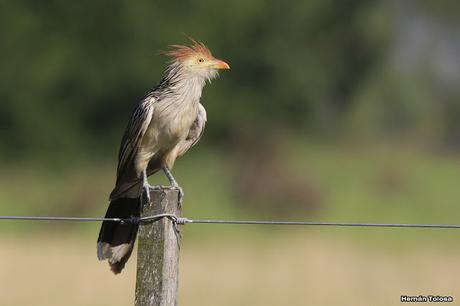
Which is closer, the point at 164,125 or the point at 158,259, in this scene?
the point at 158,259

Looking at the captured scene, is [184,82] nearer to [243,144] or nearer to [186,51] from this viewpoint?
[186,51]

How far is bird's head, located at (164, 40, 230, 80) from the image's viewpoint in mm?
6508

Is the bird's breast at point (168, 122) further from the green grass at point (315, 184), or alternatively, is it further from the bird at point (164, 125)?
the green grass at point (315, 184)

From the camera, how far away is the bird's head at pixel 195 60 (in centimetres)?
651

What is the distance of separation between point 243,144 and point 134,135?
14.3 meters

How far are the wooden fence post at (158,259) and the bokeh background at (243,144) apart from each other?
Answer: 6.09 meters

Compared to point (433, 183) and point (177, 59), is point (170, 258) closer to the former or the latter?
point (177, 59)

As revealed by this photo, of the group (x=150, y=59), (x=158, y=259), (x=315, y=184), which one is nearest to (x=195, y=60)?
(x=158, y=259)

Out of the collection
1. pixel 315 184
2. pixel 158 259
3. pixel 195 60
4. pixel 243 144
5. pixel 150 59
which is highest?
pixel 150 59

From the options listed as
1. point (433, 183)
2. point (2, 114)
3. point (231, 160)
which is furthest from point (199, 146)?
point (433, 183)

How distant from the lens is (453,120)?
30.5 meters

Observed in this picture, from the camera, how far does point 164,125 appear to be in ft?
20.3

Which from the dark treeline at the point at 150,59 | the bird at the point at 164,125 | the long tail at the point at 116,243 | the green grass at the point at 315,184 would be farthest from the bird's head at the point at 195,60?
the dark treeline at the point at 150,59

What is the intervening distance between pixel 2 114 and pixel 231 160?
15.1ft
